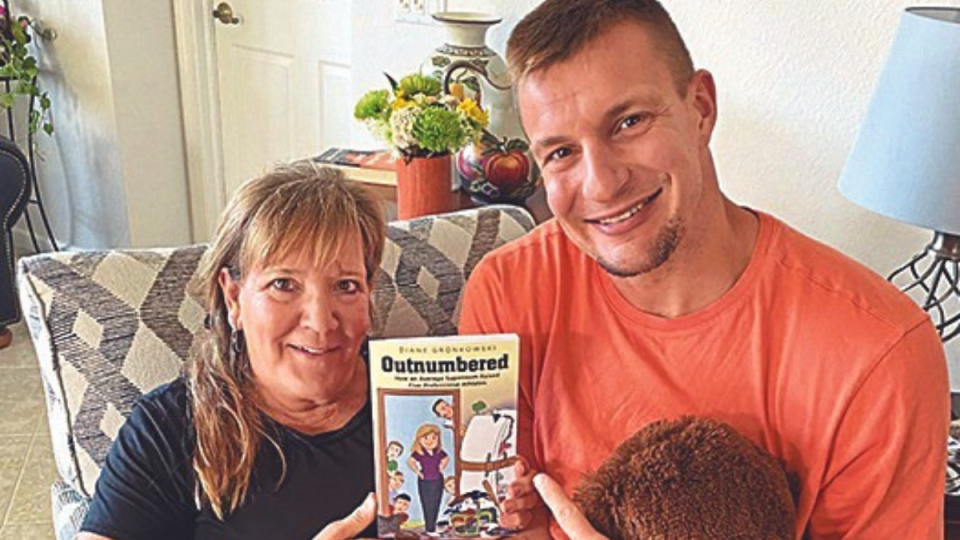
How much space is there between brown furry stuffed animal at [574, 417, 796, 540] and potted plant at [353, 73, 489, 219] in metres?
0.97

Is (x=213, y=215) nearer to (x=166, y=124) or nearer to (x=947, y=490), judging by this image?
(x=166, y=124)

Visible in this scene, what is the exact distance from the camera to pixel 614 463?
99 cm

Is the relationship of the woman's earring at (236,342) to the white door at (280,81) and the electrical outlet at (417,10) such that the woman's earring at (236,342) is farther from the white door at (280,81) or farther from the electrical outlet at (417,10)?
the white door at (280,81)

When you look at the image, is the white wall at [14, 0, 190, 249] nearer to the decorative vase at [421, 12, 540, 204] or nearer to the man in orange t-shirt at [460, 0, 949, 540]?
the decorative vase at [421, 12, 540, 204]

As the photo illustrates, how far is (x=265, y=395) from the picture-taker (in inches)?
48.4

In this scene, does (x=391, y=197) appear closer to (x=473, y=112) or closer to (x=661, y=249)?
(x=473, y=112)

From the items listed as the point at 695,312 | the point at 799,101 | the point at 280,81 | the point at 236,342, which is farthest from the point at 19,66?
the point at 695,312

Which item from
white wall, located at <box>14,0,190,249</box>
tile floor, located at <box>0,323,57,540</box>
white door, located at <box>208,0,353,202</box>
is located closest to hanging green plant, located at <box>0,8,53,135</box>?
white wall, located at <box>14,0,190,249</box>

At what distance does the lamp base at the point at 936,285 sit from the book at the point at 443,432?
87cm

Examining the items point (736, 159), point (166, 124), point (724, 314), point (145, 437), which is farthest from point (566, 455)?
point (166, 124)

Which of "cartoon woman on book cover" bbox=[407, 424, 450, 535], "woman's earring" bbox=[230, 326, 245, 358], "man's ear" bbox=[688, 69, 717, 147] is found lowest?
"cartoon woman on book cover" bbox=[407, 424, 450, 535]

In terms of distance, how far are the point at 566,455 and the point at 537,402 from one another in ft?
0.25

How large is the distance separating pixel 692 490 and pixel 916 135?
0.74 m

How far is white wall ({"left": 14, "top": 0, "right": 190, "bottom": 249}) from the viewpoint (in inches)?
127
